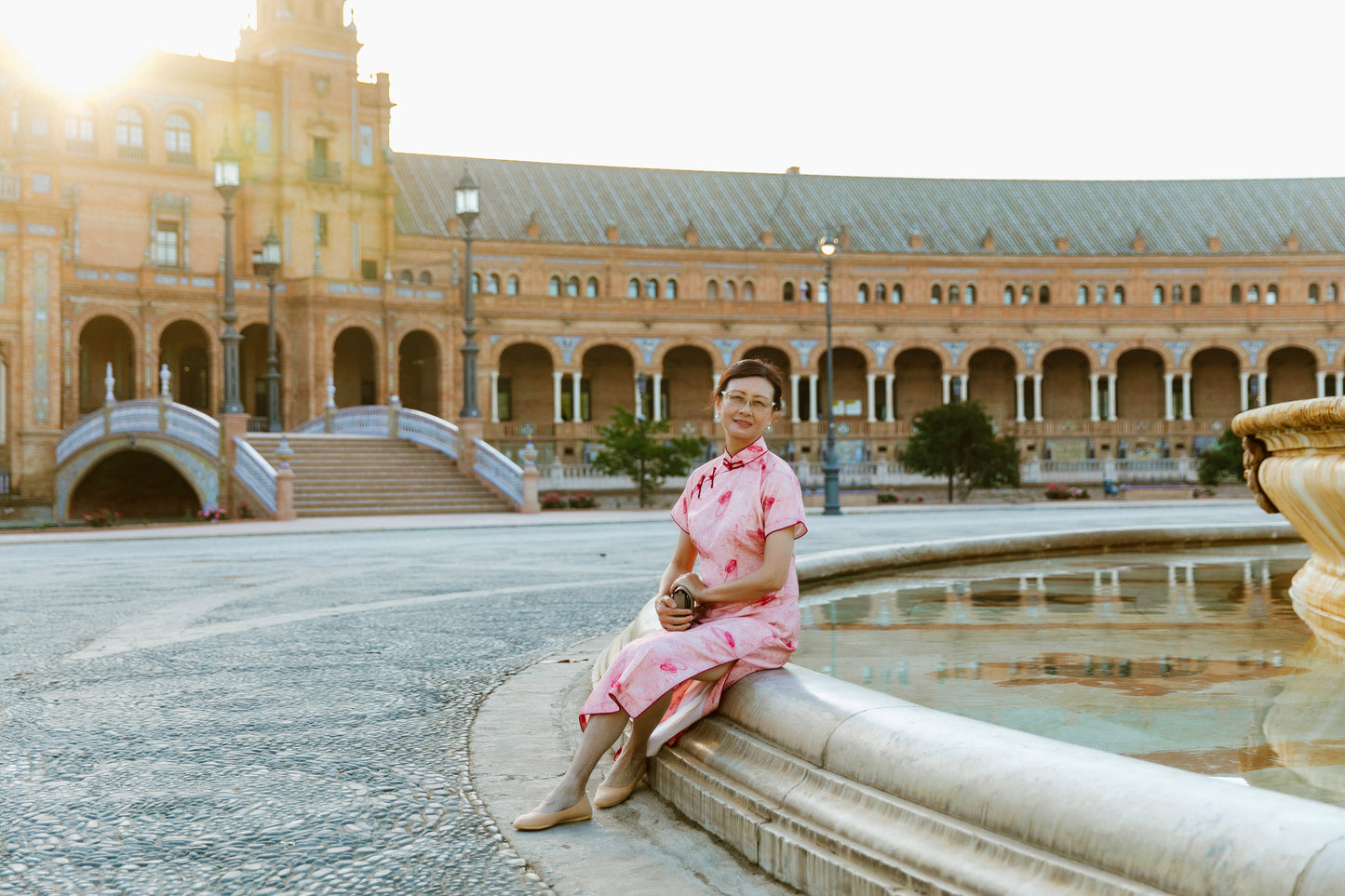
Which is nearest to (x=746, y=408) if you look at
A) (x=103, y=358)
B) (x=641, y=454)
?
(x=641, y=454)

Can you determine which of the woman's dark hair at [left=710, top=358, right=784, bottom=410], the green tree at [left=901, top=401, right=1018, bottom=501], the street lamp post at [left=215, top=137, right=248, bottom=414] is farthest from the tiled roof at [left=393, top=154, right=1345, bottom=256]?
the woman's dark hair at [left=710, top=358, right=784, bottom=410]

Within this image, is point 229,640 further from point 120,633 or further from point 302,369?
point 302,369

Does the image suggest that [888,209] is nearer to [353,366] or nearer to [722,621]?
[353,366]

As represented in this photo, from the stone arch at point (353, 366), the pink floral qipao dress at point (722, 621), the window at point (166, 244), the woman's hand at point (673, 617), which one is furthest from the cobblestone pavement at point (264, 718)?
the stone arch at point (353, 366)

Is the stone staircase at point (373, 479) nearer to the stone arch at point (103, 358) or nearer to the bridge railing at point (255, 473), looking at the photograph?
the bridge railing at point (255, 473)

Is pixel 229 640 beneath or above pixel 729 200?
beneath

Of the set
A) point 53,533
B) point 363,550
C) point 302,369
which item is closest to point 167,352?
point 302,369

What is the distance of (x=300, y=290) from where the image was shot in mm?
47406

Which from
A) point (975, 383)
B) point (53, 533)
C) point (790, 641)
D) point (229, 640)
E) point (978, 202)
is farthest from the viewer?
point (978, 202)

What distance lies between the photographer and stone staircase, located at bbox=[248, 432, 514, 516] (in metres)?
28.9

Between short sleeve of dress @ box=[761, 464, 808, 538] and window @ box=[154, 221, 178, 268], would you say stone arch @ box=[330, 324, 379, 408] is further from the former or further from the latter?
short sleeve of dress @ box=[761, 464, 808, 538]

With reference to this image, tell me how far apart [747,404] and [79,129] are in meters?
50.6

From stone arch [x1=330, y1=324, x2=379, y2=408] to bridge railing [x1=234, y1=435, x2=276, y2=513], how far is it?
22326mm

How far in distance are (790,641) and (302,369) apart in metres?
45.2
